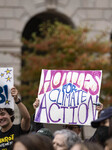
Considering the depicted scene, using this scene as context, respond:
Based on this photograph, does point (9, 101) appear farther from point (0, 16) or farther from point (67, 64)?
point (0, 16)

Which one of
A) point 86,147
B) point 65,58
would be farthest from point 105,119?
point 65,58

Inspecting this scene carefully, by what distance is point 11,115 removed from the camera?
18.9 feet

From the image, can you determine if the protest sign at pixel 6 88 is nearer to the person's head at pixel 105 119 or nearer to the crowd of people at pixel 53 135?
the crowd of people at pixel 53 135

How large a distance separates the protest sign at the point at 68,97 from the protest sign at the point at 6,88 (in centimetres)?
45

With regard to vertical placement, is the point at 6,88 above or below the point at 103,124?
above

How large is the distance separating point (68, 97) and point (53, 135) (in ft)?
Answer: 4.42

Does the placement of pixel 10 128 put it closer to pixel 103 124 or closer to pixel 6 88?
pixel 6 88

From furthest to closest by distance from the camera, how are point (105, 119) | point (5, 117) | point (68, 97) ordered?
point (68, 97)
point (5, 117)
point (105, 119)

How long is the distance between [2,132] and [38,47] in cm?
1123

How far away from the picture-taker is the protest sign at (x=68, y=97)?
6.23m

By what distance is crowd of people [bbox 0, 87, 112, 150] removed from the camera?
3.96 m

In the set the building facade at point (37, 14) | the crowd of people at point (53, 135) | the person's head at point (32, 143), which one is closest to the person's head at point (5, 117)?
the crowd of people at point (53, 135)

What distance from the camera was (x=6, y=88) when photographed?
6.16 meters

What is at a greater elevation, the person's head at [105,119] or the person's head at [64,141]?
the person's head at [105,119]
